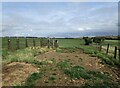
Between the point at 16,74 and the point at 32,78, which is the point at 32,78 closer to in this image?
the point at 32,78

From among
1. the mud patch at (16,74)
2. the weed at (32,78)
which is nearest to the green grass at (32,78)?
the weed at (32,78)

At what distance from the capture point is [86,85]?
13094mm

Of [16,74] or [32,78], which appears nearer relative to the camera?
[32,78]

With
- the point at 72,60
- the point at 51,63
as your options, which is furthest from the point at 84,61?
the point at 51,63

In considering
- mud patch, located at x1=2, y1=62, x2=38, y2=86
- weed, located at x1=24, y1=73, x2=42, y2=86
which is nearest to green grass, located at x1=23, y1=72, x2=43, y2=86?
weed, located at x1=24, y1=73, x2=42, y2=86

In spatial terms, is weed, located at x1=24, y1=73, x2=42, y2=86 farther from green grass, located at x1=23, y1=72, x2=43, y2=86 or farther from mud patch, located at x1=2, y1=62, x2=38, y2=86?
mud patch, located at x1=2, y1=62, x2=38, y2=86

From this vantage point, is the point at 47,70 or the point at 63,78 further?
the point at 47,70

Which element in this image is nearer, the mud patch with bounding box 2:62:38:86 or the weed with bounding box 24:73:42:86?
the weed with bounding box 24:73:42:86

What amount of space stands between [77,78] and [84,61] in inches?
233

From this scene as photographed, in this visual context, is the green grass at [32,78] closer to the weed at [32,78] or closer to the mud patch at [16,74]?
the weed at [32,78]

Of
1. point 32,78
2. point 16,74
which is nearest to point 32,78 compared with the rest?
point 32,78

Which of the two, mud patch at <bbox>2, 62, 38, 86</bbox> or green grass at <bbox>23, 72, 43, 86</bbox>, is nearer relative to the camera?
green grass at <bbox>23, 72, 43, 86</bbox>

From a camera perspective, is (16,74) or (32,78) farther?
(16,74)

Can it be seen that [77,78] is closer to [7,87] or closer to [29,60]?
[7,87]
